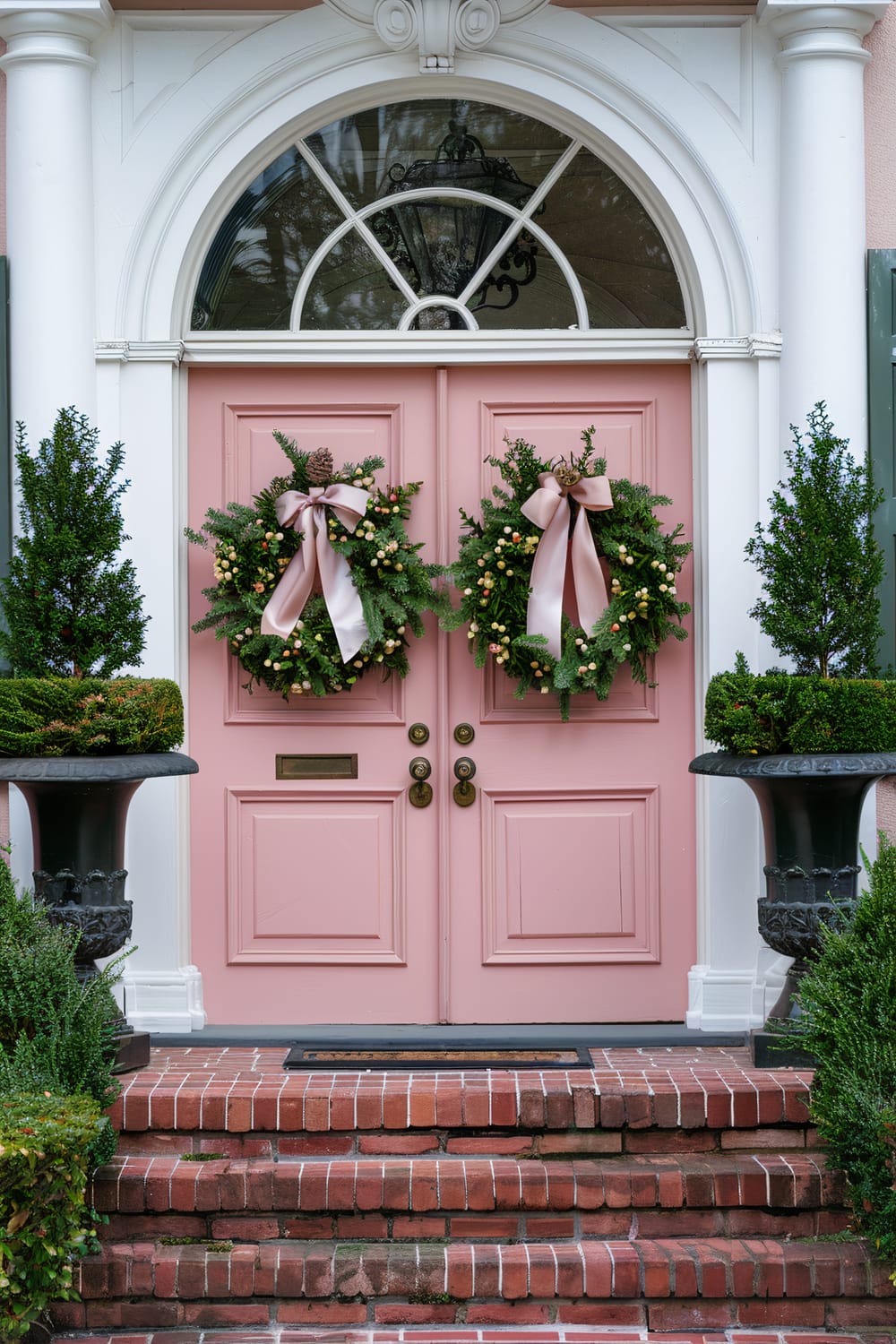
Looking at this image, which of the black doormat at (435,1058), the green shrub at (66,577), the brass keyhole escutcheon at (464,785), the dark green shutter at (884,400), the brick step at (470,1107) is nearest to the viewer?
the brick step at (470,1107)

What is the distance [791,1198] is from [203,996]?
214 centimetres

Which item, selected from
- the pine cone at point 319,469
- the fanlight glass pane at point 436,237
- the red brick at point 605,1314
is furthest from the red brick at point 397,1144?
the fanlight glass pane at point 436,237

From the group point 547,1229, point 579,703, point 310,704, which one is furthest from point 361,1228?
point 579,703

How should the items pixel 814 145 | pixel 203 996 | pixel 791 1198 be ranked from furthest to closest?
pixel 203 996, pixel 814 145, pixel 791 1198

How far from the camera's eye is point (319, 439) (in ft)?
14.9

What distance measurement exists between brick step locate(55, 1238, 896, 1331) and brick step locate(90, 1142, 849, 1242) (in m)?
0.11

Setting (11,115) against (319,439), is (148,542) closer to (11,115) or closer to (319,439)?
(319,439)

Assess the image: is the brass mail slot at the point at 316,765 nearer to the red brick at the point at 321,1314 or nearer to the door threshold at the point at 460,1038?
the door threshold at the point at 460,1038

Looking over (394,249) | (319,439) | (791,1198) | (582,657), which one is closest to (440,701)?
(582,657)

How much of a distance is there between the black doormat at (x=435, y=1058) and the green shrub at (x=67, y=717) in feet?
3.96

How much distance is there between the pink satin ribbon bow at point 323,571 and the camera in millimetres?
4305

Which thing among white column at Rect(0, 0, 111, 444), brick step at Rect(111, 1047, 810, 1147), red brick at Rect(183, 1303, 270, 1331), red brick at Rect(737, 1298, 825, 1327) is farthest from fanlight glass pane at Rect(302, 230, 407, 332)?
red brick at Rect(737, 1298, 825, 1327)

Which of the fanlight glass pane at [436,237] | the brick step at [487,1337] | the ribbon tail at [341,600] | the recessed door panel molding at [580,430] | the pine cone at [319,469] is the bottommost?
the brick step at [487,1337]

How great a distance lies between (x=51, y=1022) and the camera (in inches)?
133
